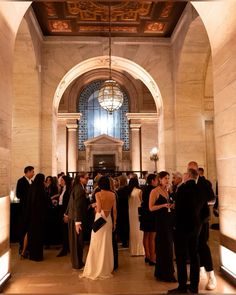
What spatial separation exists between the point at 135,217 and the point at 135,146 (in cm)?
1318

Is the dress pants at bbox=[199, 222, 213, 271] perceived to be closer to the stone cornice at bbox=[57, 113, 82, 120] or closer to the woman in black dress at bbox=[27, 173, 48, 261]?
the woman in black dress at bbox=[27, 173, 48, 261]

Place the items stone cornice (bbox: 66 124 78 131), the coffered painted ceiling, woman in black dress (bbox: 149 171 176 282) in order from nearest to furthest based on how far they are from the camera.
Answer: woman in black dress (bbox: 149 171 176 282)
the coffered painted ceiling
stone cornice (bbox: 66 124 78 131)

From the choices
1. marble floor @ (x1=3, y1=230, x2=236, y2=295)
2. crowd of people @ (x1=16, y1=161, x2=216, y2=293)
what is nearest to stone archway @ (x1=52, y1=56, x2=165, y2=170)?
crowd of people @ (x1=16, y1=161, x2=216, y2=293)

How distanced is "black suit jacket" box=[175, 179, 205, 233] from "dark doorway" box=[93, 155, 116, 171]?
16165 mm

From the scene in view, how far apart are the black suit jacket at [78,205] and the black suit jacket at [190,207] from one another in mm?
1903

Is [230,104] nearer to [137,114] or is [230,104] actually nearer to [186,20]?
[186,20]

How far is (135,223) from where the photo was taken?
6914 millimetres

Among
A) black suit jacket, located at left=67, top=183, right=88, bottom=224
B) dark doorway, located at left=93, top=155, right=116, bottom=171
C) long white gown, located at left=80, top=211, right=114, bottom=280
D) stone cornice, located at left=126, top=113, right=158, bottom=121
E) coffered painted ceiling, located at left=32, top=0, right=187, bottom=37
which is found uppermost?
coffered painted ceiling, located at left=32, top=0, right=187, bottom=37

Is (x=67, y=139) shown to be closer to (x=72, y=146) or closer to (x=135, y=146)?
(x=72, y=146)

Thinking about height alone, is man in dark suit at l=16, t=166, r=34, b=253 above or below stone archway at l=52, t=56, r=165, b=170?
below

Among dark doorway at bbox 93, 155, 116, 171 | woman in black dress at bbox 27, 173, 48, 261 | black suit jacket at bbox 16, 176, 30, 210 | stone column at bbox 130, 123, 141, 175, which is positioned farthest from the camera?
dark doorway at bbox 93, 155, 116, 171

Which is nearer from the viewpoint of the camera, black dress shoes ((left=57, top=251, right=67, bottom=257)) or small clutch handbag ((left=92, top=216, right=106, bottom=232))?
small clutch handbag ((left=92, top=216, right=106, bottom=232))

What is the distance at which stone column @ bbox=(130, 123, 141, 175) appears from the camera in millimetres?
19719

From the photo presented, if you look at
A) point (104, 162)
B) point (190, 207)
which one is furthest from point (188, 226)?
point (104, 162)
